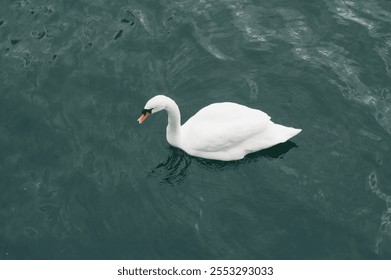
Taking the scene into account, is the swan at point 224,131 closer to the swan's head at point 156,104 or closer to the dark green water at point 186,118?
the swan's head at point 156,104

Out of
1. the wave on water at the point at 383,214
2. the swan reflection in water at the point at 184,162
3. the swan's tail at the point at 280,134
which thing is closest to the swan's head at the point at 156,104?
the swan reflection in water at the point at 184,162

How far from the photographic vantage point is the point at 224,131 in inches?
696

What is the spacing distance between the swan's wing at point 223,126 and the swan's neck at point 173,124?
11.1 inches

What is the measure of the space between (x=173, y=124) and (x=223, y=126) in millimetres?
1420

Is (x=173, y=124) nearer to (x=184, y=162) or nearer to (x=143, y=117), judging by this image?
(x=143, y=117)

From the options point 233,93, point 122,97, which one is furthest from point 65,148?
point 233,93

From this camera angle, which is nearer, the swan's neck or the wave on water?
the wave on water

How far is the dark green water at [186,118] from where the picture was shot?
54.2ft

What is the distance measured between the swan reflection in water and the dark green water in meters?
0.04

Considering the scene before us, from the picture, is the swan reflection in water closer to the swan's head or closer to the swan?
the swan

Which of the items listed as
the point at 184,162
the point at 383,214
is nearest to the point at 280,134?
the point at 184,162

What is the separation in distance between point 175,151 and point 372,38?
25.4 feet

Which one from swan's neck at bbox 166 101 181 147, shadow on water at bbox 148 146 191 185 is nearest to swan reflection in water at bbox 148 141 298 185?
shadow on water at bbox 148 146 191 185

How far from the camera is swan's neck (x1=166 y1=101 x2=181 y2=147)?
1760cm
